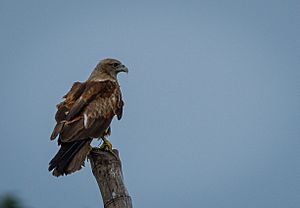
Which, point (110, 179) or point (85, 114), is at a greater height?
point (85, 114)

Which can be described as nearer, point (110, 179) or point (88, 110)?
point (110, 179)

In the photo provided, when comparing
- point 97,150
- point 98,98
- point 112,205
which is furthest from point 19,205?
point 98,98

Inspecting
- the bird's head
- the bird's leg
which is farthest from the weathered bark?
the bird's head

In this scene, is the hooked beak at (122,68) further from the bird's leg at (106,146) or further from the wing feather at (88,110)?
the bird's leg at (106,146)

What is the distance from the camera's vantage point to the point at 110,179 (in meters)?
5.77

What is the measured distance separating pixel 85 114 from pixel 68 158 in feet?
3.96

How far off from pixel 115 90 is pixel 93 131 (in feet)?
4.38

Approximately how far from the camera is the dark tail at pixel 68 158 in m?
6.43

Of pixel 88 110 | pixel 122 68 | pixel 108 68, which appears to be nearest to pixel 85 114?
pixel 88 110

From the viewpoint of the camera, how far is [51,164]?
642 cm

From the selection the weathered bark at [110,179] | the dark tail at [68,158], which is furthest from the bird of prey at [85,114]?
the weathered bark at [110,179]

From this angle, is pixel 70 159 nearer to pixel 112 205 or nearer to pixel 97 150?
pixel 97 150

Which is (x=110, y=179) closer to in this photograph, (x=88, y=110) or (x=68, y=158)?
(x=68, y=158)

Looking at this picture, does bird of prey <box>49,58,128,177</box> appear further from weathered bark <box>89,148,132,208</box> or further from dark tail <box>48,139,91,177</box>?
weathered bark <box>89,148,132,208</box>
